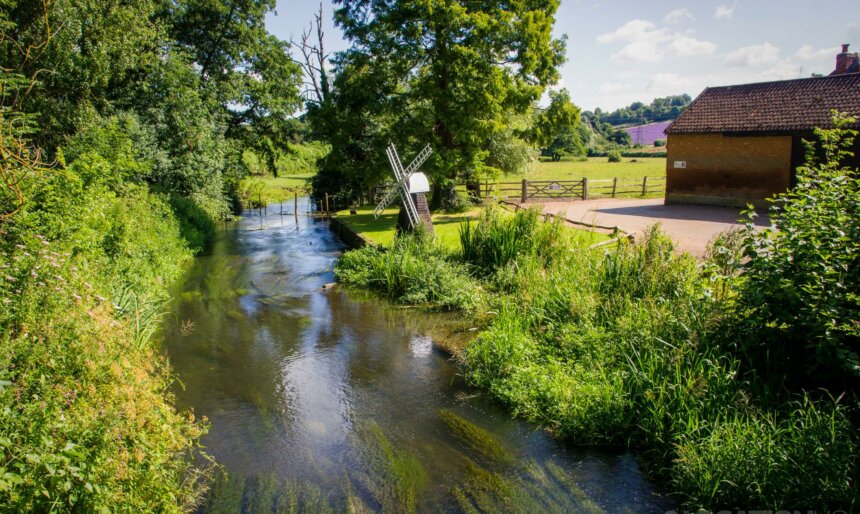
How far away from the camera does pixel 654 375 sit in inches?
281

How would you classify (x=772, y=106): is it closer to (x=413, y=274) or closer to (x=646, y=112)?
(x=413, y=274)

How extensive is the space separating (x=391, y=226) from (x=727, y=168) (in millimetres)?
14351

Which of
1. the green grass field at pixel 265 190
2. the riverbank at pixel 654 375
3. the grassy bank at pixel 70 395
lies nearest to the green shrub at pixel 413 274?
the riverbank at pixel 654 375

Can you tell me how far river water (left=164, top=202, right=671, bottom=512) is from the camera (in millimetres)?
6008

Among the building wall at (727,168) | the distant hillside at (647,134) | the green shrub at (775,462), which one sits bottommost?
the green shrub at (775,462)

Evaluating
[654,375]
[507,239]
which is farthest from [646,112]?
[654,375]

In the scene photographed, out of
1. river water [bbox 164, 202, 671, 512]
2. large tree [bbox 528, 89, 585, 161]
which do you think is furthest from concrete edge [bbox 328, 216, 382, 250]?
large tree [bbox 528, 89, 585, 161]

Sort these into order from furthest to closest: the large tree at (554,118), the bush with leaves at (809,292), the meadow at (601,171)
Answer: the meadow at (601,171) < the large tree at (554,118) < the bush with leaves at (809,292)

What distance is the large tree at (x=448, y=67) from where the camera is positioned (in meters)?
20.0

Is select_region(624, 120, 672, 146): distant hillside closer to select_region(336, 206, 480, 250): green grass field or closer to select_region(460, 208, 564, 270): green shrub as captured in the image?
select_region(336, 206, 480, 250): green grass field

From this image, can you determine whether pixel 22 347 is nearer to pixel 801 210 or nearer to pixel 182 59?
pixel 801 210

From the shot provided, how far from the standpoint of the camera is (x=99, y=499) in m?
4.27

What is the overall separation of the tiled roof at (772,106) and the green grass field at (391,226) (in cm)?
1060

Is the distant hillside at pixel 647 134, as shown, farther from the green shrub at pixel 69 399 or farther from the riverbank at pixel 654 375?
the green shrub at pixel 69 399
